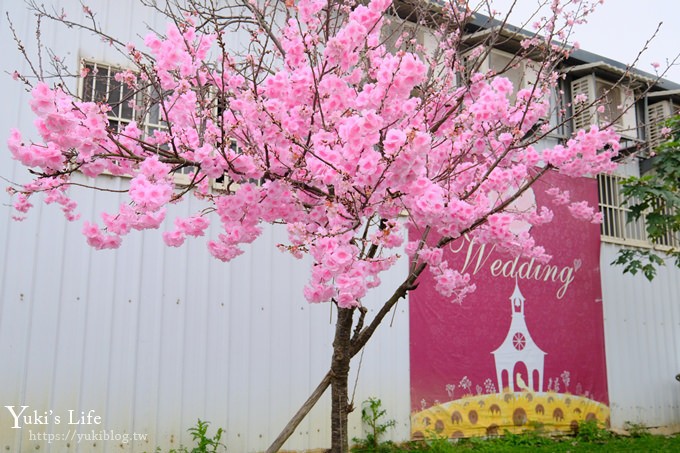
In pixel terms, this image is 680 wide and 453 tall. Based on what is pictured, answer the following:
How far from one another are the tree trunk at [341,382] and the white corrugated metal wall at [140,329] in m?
2.45

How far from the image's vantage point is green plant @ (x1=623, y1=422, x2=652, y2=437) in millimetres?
8242

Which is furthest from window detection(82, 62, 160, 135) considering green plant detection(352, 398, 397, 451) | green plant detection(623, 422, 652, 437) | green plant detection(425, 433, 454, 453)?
green plant detection(623, 422, 652, 437)

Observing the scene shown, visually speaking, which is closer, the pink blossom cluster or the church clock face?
the pink blossom cluster

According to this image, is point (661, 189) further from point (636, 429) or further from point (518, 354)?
point (636, 429)

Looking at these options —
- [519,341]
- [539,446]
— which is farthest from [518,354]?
[539,446]

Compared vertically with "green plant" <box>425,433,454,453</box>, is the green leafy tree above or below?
above

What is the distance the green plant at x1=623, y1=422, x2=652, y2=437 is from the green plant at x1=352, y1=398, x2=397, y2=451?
161 inches

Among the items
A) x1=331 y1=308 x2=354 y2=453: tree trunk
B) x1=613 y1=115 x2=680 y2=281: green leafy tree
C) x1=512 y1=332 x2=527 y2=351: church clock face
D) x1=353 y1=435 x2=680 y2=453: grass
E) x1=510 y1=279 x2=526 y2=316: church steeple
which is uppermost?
x1=613 y1=115 x2=680 y2=281: green leafy tree

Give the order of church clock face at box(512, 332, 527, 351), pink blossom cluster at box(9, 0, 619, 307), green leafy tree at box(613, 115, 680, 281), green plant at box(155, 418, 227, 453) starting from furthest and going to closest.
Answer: church clock face at box(512, 332, 527, 351)
green leafy tree at box(613, 115, 680, 281)
green plant at box(155, 418, 227, 453)
pink blossom cluster at box(9, 0, 619, 307)

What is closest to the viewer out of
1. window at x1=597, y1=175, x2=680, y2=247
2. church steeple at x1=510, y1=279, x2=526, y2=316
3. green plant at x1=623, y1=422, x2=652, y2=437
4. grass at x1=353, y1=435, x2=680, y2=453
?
grass at x1=353, y1=435, x2=680, y2=453

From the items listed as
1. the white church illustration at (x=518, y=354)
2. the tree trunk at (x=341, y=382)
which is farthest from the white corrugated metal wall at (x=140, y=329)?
the tree trunk at (x=341, y=382)

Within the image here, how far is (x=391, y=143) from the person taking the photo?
258 centimetres

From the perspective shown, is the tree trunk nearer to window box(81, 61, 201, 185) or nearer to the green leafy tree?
window box(81, 61, 201, 185)

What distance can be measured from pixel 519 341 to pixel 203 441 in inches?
176
